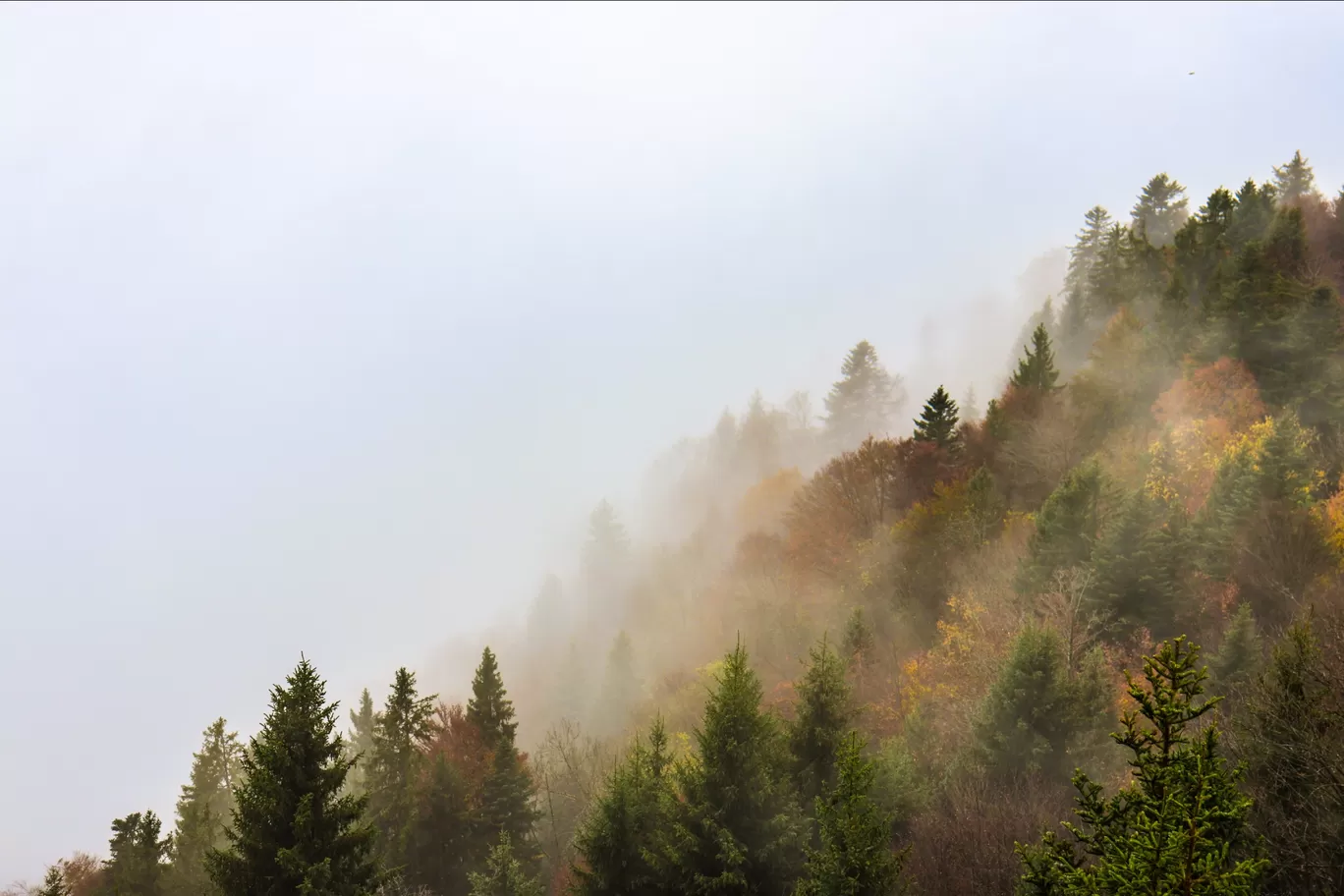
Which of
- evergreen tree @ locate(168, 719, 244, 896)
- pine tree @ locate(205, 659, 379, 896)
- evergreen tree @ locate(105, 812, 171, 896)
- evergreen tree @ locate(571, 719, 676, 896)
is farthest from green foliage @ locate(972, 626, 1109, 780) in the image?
evergreen tree @ locate(105, 812, 171, 896)

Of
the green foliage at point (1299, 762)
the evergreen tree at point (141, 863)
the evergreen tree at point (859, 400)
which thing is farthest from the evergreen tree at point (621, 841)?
the evergreen tree at point (859, 400)

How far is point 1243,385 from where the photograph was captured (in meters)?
34.4

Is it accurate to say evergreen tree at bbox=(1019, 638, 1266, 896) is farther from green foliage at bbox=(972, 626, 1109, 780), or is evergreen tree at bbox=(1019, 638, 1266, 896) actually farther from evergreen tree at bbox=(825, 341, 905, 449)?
evergreen tree at bbox=(825, 341, 905, 449)

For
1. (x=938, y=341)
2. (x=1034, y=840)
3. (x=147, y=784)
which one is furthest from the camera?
(x=147, y=784)

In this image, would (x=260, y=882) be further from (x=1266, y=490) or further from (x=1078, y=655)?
(x=1266, y=490)

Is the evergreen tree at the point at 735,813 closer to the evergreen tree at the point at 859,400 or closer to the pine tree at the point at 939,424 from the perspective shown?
the pine tree at the point at 939,424

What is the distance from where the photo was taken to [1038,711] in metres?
20.9

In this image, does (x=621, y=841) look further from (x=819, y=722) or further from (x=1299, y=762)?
(x=1299, y=762)

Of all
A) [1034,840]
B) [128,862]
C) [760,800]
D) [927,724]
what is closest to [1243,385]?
[927,724]

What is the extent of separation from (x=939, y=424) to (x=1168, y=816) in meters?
42.2

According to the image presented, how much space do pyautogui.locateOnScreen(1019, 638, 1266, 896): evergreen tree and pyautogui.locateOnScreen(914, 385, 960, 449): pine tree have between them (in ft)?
132

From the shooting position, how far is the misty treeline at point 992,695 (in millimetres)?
11445

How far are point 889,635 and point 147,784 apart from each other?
204223mm

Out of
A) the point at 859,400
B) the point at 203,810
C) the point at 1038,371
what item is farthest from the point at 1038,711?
the point at 859,400
